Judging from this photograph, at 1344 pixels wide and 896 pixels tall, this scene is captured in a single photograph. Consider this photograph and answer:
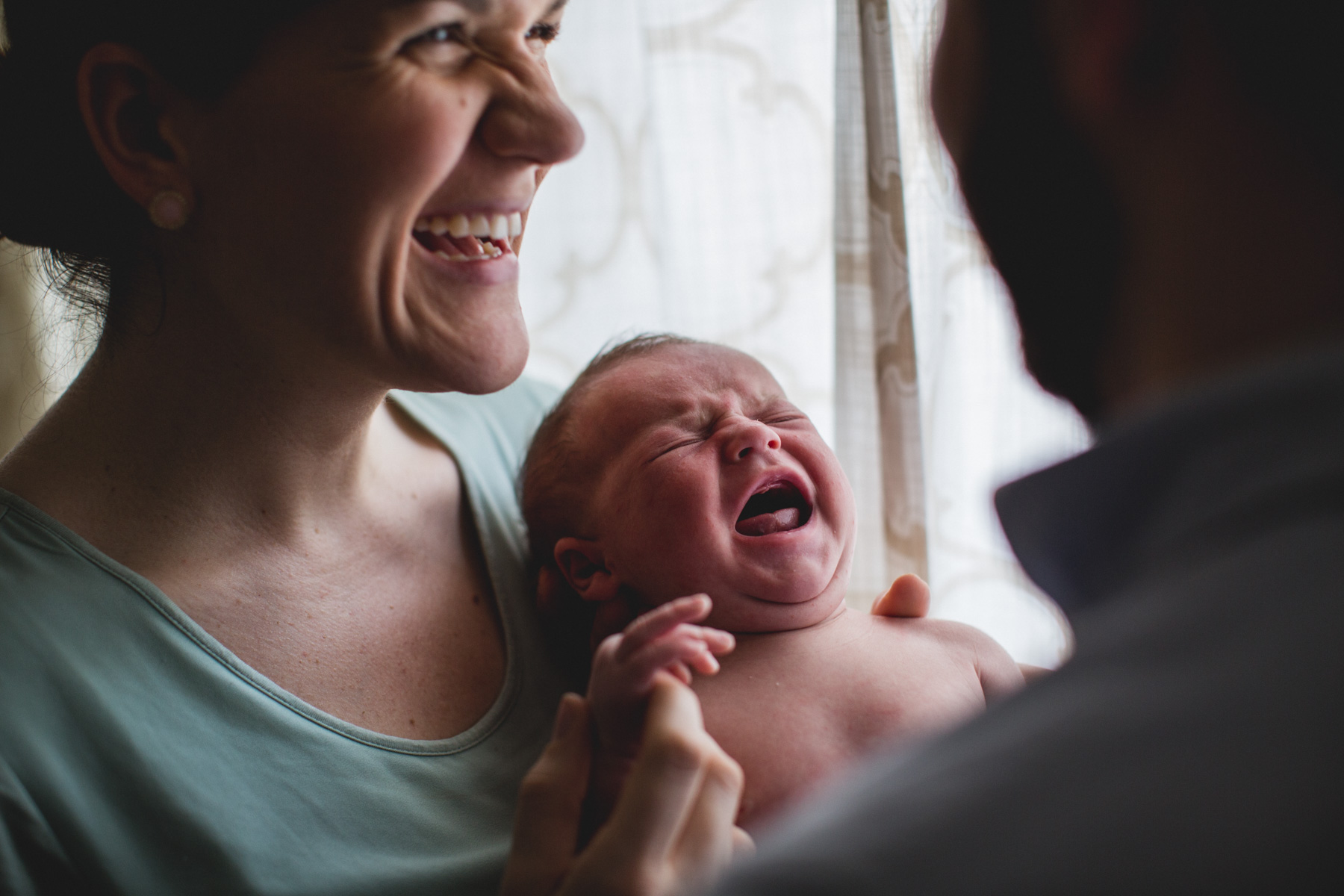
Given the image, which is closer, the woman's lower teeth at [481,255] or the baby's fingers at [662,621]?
the baby's fingers at [662,621]

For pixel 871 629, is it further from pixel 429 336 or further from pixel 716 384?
pixel 429 336

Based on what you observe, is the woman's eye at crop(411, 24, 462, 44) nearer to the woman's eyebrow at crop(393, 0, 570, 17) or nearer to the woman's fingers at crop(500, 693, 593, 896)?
the woman's eyebrow at crop(393, 0, 570, 17)

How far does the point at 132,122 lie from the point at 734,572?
0.93 metres

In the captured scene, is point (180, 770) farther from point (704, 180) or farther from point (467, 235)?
point (704, 180)

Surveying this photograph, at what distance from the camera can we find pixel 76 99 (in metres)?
1.09

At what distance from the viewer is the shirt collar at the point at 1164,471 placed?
1.55ft

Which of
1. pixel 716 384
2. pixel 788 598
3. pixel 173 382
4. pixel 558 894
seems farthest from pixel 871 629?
pixel 173 382

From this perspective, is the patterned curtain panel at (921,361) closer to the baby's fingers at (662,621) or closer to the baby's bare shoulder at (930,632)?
the baby's bare shoulder at (930,632)

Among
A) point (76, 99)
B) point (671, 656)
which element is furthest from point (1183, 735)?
point (76, 99)

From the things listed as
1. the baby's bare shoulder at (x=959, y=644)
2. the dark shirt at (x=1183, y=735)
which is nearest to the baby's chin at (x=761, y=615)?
the baby's bare shoulder at (x=959, y=644)

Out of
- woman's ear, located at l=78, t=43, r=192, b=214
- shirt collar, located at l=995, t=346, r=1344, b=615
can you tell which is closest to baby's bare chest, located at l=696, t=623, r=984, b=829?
shirt collar, located at l=995, t=346, r=1344, b=615

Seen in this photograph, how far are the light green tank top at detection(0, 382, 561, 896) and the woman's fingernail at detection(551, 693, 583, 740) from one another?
0.86ft

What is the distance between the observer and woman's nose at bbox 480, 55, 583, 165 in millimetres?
1119

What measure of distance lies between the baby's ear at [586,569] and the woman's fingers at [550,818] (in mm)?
369
